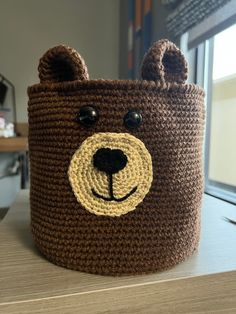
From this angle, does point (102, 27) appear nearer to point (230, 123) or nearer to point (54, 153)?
point (230, 123)

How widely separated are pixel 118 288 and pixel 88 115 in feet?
0.52

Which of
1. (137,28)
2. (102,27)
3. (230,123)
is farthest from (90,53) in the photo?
(230,123)

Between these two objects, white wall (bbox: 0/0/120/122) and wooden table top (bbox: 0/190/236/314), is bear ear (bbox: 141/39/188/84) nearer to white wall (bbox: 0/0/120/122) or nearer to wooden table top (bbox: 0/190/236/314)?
wooden table top (bbox: 0/190/236/314)

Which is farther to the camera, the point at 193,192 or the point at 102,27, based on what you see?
the point at 102,27

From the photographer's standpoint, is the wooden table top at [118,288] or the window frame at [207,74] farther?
the window frame at [207,74]

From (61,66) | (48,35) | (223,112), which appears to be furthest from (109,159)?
(48,35)

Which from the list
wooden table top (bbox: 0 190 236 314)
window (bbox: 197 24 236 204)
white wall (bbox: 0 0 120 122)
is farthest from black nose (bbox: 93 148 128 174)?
white wall (bbox: 0 0 120 122)

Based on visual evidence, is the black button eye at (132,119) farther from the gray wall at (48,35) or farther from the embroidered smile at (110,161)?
the gray wall at (48,35)

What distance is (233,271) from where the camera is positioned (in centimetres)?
29

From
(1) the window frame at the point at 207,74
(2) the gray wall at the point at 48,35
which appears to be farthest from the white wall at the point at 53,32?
(1) the window frame at the point at 207,74

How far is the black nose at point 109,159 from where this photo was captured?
267 mm

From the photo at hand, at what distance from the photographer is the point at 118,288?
0.26 meters

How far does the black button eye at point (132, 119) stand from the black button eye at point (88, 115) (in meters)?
0.03

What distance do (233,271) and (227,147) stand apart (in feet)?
2.23
